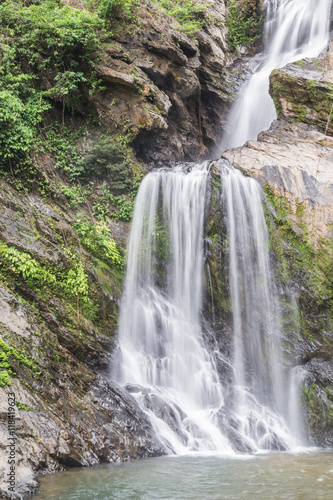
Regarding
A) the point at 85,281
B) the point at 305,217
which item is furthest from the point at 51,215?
the point at 305,217

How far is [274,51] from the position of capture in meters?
19.9

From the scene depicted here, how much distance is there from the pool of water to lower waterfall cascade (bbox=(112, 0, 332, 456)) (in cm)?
106

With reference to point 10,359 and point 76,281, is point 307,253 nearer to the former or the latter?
point 76,281

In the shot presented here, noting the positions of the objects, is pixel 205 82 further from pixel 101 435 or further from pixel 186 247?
pixel 101 435

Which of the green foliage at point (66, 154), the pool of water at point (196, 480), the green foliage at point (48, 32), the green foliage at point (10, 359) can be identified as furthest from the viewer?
the green foliage at point (48, 32)

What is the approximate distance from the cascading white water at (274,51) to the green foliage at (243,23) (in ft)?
2.38

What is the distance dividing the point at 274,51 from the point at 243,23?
3744 millimetres

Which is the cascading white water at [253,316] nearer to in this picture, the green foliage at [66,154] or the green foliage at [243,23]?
the green foliage at [66,154]

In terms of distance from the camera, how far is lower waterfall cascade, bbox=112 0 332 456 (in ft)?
27.3

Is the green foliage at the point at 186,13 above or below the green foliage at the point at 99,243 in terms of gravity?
above

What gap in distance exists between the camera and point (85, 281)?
9047 mm

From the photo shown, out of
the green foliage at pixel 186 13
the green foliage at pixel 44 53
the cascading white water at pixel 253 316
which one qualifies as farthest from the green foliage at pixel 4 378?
the green foliage at pixel 186 13

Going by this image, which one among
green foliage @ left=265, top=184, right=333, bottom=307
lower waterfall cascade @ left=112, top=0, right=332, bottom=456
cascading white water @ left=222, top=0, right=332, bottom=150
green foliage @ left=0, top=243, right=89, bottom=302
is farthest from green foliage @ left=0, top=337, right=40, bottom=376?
cascading white water @ left=222, top=0, right=332, bottom=150

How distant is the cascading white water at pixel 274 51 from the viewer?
17328 millimetres
